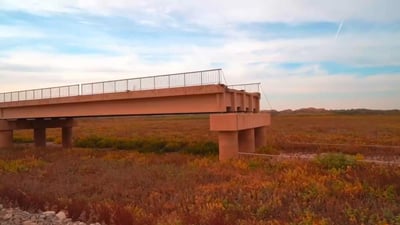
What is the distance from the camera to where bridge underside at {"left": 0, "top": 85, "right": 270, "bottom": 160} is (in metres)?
22.2

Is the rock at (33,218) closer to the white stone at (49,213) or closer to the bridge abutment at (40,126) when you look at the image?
the white stone at (49,213)

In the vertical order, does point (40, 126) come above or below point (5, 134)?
above

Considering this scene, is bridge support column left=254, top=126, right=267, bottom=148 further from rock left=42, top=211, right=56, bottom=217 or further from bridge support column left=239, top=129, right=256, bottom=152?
rock left=42, top=211, right=56, bottom=217

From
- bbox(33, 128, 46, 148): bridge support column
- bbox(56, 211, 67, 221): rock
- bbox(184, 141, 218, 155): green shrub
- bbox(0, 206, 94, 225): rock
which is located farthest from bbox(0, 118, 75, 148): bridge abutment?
bbox(56, 211, 67, 221): rock

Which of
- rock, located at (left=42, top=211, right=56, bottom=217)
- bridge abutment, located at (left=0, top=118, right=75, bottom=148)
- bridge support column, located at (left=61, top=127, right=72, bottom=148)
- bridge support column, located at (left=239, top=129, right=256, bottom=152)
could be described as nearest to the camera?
rock, located at (left=42, top=211, right=56, bottom=217)

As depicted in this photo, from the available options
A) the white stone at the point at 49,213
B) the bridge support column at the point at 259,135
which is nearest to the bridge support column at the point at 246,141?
the bridge support column at the point at 259,135

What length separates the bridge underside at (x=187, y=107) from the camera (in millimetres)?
22234

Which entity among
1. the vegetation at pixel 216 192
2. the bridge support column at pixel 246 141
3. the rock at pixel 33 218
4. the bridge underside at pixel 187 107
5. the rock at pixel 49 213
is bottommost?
the rock at pixel 33 218

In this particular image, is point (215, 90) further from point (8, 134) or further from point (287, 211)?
point (8, 134)

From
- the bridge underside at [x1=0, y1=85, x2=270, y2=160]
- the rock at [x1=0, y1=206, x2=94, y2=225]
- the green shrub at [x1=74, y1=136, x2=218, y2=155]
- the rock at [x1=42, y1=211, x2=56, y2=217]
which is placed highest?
the bridge underside at [x1=0, y1=85, x2=270, y2=160]

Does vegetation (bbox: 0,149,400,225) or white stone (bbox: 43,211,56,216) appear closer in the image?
vegetation (bbox: 0,149,400,225)

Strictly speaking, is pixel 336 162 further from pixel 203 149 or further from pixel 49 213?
pixel 203 149

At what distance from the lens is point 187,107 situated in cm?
2388

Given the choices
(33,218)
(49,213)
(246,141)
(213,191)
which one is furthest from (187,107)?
(33,218)
